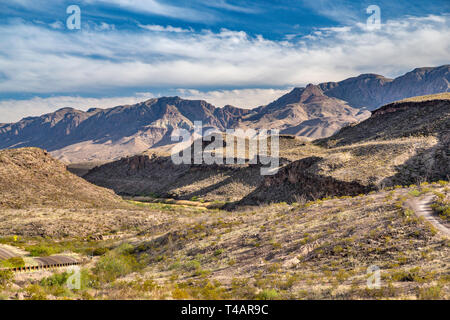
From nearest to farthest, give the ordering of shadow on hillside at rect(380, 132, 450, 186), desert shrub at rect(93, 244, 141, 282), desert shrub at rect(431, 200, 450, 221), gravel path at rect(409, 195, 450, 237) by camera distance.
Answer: gravel path at rect(409, 195, 450, 237)
desert shrub at rect(431, 200, 450, 221)
desert shrub at rect(93, 244, 141, 282)
shadow on hillside at rect(380, 132, 450, 186)

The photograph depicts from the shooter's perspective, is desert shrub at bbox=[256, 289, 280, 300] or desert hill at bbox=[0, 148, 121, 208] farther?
desert hill at bbox=[0, 148, 121, 208]

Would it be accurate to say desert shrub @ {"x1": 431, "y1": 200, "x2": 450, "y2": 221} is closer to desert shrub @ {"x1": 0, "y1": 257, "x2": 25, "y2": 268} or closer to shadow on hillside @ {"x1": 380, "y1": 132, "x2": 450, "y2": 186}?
shadow on hillside @ {"x1": 380, "y1": 132, "x2": 450, "y2": 186}

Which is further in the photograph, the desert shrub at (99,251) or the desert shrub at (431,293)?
the desert shrub at (99,251)

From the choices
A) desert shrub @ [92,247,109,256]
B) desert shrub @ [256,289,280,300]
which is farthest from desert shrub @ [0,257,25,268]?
desert shrub @ [256,289,280,300]

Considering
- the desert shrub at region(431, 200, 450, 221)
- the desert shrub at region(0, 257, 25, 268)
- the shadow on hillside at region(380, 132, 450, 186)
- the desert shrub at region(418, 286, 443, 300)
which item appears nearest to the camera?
the desert shrub at region(418, 286, 443, 300)

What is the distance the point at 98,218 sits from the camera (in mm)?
44906

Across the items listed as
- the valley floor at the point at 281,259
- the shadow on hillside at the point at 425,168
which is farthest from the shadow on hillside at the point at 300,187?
the valley floor at the point at 281,259

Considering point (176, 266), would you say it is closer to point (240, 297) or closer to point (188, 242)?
point (188, 242)

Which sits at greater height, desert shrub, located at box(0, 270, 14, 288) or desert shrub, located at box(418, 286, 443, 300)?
desert shrub, located at box(418, 286, 443, 300)

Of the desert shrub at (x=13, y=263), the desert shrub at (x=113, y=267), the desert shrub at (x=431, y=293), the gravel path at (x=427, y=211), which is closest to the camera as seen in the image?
the desert shrub at (x=431, y=293)

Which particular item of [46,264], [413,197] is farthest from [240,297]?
[46,264]

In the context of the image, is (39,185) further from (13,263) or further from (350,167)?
(350,167)

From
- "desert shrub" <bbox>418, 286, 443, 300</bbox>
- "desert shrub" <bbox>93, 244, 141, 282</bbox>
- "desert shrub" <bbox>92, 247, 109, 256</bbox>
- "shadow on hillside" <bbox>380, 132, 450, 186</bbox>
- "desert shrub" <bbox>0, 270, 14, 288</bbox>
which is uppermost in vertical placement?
"shadow on hillside" <bbox>380, 132, 450, 186</bbox>

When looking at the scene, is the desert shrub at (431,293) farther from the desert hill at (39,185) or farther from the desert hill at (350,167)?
the desert hill at (39,185)
